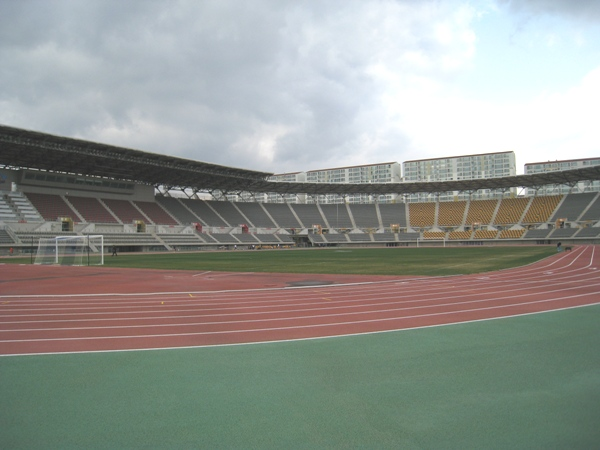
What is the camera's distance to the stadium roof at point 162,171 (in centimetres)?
4393

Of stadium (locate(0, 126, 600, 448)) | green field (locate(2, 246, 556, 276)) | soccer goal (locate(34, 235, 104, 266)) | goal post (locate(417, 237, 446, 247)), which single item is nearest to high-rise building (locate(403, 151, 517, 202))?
goal post (locate(417, 237, 446, 247))

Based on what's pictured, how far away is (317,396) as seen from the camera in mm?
4219

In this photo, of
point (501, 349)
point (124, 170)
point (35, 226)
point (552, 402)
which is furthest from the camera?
point (124, 170)

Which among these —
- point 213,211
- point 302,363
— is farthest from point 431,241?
point 302,363

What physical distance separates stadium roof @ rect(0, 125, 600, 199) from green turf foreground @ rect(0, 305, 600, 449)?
4393 cm

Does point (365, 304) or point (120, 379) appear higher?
point (365, 304)

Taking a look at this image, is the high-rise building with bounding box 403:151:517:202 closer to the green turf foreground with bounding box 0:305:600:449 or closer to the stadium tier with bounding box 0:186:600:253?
the stadium tier with bounding box 0:186:600:253

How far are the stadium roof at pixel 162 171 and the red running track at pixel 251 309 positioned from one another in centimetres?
3499

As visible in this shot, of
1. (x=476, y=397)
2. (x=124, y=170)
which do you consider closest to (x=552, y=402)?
(x=476, y=397)

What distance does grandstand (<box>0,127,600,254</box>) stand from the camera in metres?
49.0

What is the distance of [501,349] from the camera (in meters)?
5.85

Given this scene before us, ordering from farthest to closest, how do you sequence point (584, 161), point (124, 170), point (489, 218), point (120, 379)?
1. point (584, 161)
2. point (489, 218)
3. point (124, 170)
4. point (120, 379)

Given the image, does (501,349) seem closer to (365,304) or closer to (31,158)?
(365,304)

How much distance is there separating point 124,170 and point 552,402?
60136mm
